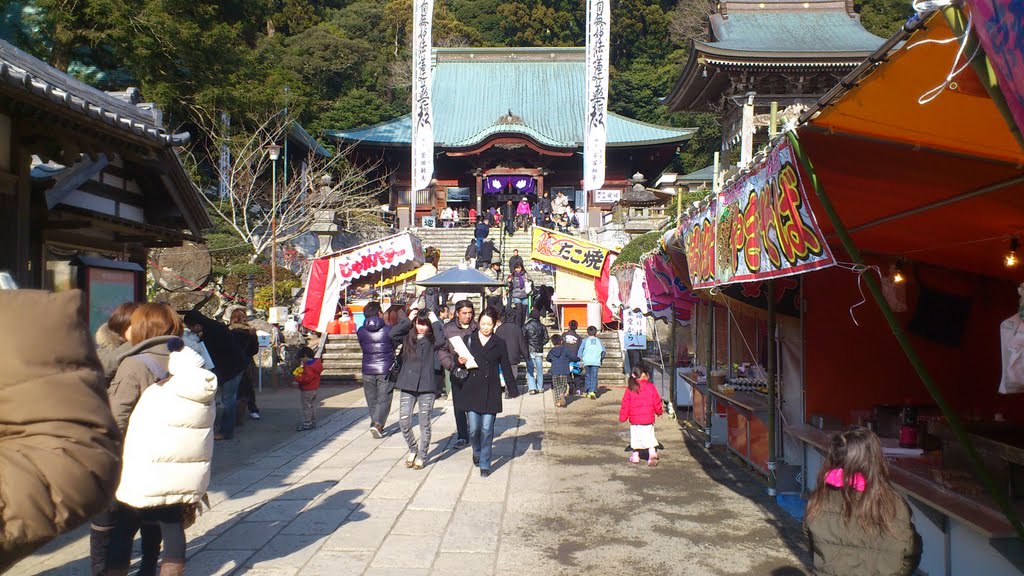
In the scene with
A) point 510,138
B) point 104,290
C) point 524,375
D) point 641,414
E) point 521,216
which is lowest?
point 524,375

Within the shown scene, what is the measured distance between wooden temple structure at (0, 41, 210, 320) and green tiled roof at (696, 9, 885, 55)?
15.4 meters

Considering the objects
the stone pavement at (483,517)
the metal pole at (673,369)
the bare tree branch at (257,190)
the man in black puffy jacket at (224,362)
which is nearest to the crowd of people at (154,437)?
the stone pavement at (483,517)

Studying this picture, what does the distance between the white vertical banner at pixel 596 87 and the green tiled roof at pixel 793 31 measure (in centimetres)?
326

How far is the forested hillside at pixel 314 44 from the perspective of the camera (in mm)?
17875

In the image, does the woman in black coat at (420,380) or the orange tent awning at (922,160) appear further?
the woman in black coat at (420,380)

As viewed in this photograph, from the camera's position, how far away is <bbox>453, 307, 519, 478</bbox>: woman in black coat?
732 centimetres

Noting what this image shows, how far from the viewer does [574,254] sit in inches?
731

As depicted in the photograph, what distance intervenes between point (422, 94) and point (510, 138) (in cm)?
702

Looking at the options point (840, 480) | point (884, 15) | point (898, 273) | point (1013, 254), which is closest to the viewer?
point (840, 480)

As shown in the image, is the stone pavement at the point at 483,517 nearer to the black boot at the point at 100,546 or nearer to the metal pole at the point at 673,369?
the black boot at the point at 100,546

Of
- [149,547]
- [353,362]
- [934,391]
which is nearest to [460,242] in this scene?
[353,362]

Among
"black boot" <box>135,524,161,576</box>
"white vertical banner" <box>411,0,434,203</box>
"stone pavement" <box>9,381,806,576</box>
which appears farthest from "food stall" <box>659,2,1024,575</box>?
"white vertical banner" <box>411,0,434,203</box>

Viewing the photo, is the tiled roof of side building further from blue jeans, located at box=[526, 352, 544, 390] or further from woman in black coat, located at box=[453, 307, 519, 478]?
blue jeans, located at box=[526, 352, 544, 390]

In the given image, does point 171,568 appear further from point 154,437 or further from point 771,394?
point 771,394
